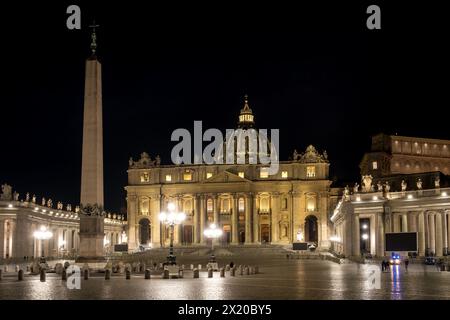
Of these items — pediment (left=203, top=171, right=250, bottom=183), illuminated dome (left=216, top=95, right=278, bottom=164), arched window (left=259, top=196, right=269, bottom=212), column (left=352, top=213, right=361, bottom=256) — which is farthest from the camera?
illuminated dome (left=216, top=95, right=278, bottom=164)

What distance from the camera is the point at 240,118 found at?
543 feet

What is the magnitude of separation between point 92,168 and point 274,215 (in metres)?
89.0

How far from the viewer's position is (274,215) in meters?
132

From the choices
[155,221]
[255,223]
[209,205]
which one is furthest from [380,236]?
[155,221]

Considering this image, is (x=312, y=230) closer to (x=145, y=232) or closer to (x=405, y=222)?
(x=145, y=232)

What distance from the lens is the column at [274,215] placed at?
432ft

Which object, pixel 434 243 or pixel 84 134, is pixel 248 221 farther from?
pixel 84 134

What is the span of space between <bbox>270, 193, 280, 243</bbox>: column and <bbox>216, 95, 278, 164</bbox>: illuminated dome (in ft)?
60.3

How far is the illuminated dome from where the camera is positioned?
506 feet

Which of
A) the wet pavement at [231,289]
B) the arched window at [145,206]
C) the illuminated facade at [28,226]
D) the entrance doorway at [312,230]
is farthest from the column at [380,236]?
the arched window at [145,206]

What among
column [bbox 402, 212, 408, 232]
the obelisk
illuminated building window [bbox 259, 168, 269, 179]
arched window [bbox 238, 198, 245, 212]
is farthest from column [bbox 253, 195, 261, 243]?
the obelisk

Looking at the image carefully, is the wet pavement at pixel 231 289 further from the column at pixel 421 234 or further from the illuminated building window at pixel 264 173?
the illuminated building window at pixel 264 173

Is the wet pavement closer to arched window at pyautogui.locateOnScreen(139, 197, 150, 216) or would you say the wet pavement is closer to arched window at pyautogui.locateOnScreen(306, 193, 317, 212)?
arched window at pyautogui.locateOnScreen(306, 193, 317, 212)
